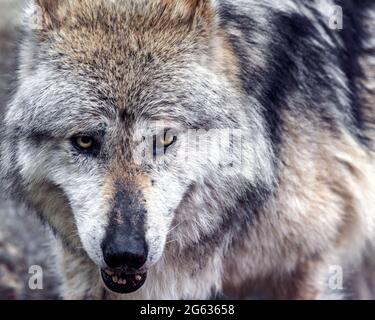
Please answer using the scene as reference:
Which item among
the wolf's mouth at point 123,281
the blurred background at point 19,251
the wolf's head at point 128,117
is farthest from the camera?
the blurred background at point 19,251

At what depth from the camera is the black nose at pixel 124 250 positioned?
272 centimetres

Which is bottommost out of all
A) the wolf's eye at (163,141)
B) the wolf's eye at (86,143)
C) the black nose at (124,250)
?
the black nose at (124,250)

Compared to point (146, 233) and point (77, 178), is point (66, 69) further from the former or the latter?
point (146, 233)

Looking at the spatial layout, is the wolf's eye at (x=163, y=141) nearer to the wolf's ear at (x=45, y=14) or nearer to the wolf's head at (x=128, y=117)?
the wolf's head at (x=128, y=117)

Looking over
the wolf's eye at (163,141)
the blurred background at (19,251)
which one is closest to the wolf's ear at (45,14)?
the wolf's eye at (163,141)

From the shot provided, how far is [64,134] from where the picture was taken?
9.59ft

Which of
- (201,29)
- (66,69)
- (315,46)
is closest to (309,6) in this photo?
(315,46)

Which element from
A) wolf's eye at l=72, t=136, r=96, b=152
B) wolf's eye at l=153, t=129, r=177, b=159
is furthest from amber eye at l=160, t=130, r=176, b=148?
wolf's eye at l=72, t=136, r=96, b=152

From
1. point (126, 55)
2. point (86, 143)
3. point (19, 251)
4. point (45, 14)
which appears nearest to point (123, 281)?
point (86, 143)

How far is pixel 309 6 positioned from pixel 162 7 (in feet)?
2.80

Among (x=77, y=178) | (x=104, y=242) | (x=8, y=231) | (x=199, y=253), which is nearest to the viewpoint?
(x=104, y=242)

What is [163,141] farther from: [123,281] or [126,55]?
[123,281]

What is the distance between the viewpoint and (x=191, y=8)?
9.87ft

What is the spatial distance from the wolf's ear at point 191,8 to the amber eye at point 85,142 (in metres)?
0.61
